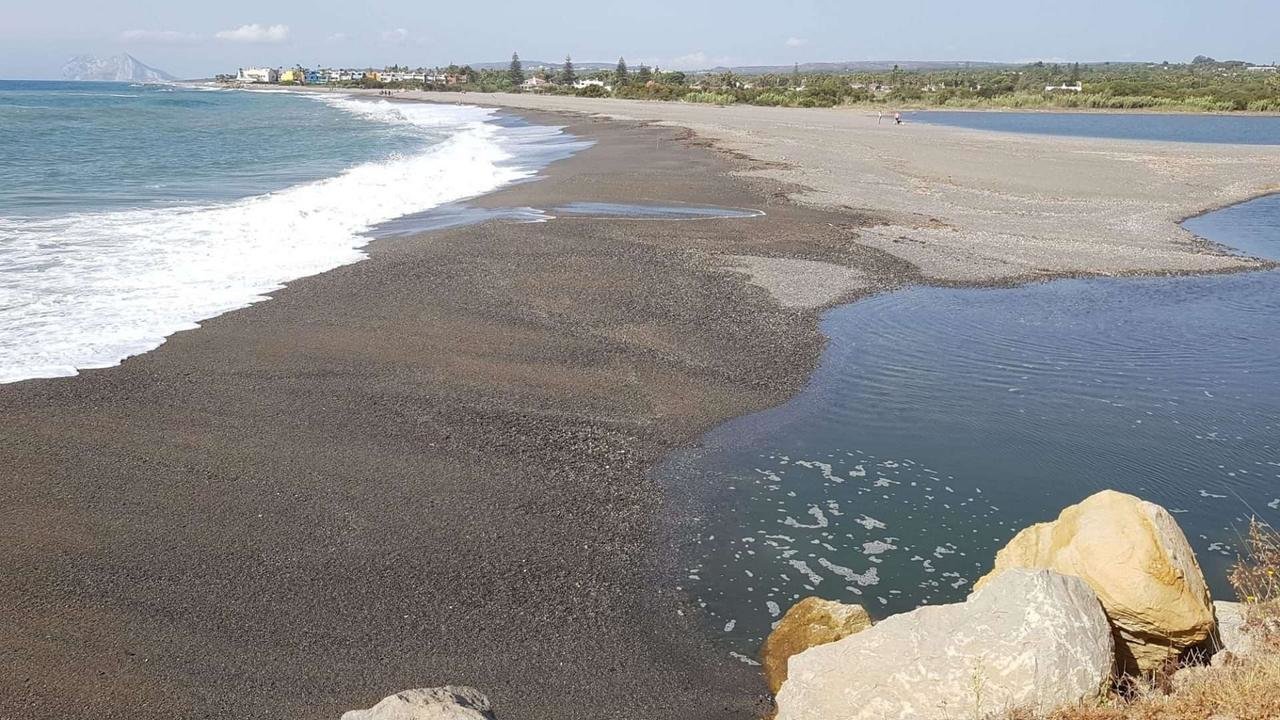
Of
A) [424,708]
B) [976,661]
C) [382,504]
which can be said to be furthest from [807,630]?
[382,504]

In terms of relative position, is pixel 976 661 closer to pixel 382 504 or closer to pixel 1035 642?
pixel 1035 642

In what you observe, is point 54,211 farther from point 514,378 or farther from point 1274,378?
point 1274,378

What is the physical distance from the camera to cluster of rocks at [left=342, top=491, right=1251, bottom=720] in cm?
505

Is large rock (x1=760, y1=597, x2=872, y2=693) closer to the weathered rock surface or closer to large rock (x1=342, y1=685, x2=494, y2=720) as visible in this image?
the weathered rock surface

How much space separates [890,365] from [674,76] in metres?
155

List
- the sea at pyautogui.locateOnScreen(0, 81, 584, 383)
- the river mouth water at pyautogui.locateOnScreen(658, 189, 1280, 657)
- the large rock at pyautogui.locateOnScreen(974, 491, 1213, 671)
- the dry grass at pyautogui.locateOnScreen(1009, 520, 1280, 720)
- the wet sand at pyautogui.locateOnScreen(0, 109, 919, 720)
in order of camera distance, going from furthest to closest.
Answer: the sea at pyautogui.locateOnScreen(0, 81, 584, 383), the river mouth water at pyautogui.locateOnScreen(658, 189, 1280, 657), the wet sand at pyautogui.locateOnScreen(0, 109, 919, 720), the large rock at pyautogui.locateOnScreen(974, 491, 1213, 671), the dry grass at pyautogui.locateOnScreen(1009, 520, 1280, 720)

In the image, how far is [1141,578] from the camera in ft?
18.6

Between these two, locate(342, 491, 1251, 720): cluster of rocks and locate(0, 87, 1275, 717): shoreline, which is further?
locate(0, 87, 1275, 717): shoreline

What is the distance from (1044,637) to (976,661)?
1.28 feet

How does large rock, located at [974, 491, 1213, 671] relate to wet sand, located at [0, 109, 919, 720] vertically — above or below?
above

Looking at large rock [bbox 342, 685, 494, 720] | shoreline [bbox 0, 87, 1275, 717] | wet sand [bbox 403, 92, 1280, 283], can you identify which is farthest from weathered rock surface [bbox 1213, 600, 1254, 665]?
wet sand [bbox 403, 92, 1280, 283]

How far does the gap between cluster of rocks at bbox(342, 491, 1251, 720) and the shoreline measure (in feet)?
3.21

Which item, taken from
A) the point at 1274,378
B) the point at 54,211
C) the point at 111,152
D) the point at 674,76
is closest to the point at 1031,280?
the point at 1274,378

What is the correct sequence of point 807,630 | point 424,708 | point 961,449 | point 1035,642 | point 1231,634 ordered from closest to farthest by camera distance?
1. point 424,708
2. point 1035,642
3. point 1231,634
4. point 807,630
5. point 961,449
